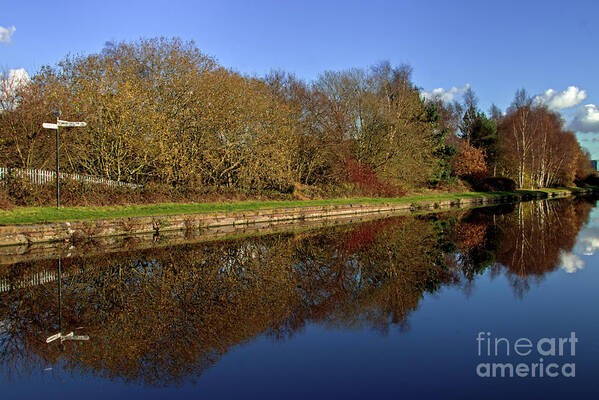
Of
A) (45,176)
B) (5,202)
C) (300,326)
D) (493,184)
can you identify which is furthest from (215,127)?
(493,184)

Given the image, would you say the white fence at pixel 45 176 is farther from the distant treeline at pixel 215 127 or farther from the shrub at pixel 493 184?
the shrub at pixel 493 184

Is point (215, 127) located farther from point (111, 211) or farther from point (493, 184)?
point (493, 184)

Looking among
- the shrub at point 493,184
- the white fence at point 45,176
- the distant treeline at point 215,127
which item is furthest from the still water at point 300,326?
the shrub at point 493,184

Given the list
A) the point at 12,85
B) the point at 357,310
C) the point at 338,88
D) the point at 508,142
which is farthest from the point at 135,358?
the point at 508,142

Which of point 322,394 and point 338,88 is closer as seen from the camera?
point 322,394

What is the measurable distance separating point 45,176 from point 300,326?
1632cm

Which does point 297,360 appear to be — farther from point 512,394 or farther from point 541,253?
point 541,253

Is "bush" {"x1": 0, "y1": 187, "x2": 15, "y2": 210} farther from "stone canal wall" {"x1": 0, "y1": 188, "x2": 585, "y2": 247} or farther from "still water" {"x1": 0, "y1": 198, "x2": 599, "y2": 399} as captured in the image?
"still water" {"x1": 0, "y1": 198, "x2": 599, "y2": 399}

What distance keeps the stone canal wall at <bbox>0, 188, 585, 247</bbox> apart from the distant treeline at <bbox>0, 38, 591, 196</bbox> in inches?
164

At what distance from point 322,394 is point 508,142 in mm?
58334

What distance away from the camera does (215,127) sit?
2486cm

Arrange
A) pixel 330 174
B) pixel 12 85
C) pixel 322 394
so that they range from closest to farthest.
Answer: pixel 322 394, pixel 12 85, pixel 330 174

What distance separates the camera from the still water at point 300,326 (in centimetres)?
445

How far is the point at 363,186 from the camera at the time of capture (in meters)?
31.7
